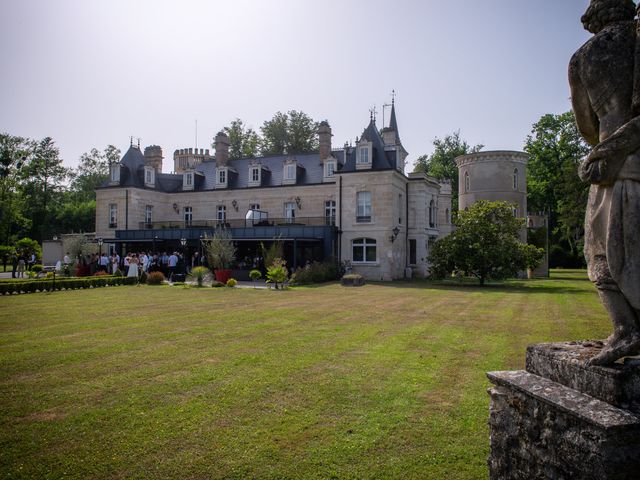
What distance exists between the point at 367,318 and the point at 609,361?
348 inches

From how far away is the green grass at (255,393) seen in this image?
3.94 meters

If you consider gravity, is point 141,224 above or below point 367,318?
above

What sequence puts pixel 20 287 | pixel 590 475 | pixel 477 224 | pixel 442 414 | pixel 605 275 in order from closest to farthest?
1. pixel 590 475
2. pixel 605 275
3. pixel 442 414
4. pixel 20 287
5. pixel 477 224

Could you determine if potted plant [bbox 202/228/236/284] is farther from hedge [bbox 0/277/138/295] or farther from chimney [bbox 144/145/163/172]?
chimney [bbox 144/145/163/172]

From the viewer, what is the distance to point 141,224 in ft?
121

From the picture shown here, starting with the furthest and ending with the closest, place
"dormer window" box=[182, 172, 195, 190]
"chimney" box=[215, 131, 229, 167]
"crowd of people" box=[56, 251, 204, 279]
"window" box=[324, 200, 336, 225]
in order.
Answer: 1. "dormer window" box=[182, 172, 195, 190]
2. "chimney" box=[215, 131, 229, 167]
3. "window" box=[324, 200, 336, 225]
4. "crowd of people" box=[56, 251, 204, 279]

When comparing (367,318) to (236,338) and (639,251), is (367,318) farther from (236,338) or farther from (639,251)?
(639,251)

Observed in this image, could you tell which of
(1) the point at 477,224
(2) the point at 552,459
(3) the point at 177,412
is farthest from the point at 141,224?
(2) the point at 552,459

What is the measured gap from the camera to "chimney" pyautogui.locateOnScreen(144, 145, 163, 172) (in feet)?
135

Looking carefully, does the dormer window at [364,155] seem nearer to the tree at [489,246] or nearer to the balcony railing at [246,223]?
the balcony railing at [246,223]

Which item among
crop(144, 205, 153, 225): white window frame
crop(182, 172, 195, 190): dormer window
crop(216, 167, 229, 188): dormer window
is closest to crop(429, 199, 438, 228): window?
crop(216, 167, 229, 188): dormer window

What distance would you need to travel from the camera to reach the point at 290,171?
3506cm

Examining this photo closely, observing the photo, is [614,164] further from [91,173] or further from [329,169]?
[91,173]

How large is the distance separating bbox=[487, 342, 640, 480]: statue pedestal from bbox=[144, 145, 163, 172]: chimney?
42001mm
